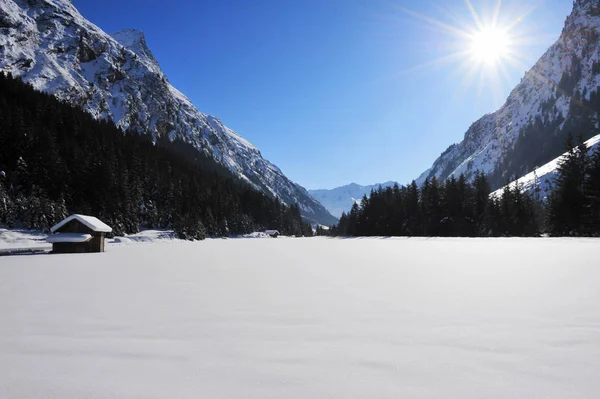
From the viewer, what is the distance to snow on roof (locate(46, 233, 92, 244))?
3341 centimetres

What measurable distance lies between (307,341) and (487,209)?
6233 cm

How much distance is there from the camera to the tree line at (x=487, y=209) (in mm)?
42344

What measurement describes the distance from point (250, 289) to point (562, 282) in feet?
35.8

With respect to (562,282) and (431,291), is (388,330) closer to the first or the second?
(431,291)

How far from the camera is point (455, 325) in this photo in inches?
247

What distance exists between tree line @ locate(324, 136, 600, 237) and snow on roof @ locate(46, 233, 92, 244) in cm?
5987

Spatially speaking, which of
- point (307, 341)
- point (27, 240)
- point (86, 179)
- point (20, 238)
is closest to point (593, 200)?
point (307, 341)

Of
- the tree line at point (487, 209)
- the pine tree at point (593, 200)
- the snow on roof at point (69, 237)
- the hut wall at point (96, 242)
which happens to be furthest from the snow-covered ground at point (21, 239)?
the pine tree at point (593, 200)

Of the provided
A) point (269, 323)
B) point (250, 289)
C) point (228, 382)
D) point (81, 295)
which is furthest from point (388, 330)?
point (81, 295)

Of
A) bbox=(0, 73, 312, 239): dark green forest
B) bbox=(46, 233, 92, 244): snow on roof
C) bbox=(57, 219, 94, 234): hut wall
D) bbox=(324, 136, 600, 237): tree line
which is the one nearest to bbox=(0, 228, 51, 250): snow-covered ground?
bbox=(0, 73, 312, 239): dark green forest

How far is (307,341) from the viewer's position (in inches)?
221

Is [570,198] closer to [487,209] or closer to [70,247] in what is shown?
[487,209]

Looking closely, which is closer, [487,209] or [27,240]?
[27,240]

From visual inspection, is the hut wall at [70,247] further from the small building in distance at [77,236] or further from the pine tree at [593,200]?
the pine tree at [593,200]
